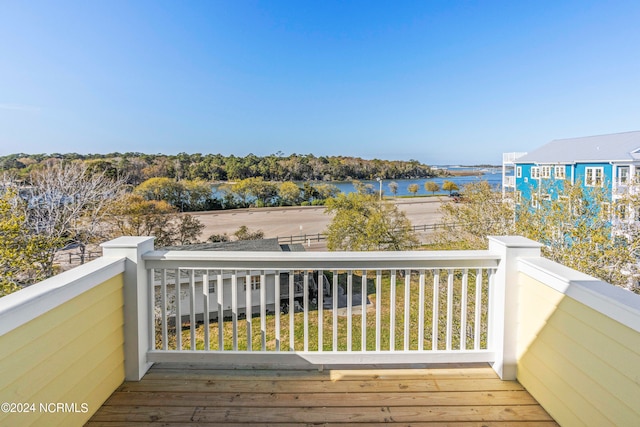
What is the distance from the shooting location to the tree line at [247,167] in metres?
16.3

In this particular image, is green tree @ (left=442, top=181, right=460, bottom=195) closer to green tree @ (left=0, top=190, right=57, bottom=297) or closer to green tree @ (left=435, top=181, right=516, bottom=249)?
green tree @ (left=435, top=181, right=516, bottom=249)

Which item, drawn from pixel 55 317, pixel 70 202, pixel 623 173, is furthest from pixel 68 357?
pixel 623 173

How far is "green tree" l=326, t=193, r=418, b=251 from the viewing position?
1537cm

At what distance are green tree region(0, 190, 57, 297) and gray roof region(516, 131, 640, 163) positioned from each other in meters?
19.5

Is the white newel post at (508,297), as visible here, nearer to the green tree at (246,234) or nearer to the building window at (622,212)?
the building window at (622,212)

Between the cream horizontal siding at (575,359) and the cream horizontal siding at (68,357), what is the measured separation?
2287 mm

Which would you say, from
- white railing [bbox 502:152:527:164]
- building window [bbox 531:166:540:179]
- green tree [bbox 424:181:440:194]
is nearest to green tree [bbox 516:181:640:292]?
building window [bbox 531:166:540:179]

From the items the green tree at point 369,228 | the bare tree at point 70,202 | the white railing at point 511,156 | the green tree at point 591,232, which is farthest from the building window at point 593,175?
the bare tree at point 70,202

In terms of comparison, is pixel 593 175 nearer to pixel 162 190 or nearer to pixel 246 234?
pixel 246 234

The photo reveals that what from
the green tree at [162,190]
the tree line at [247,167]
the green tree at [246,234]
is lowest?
the green tree at [246,234]

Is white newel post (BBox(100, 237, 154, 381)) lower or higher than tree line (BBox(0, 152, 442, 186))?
lower

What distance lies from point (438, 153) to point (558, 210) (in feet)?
43.0

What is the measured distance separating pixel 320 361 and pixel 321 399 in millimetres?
297

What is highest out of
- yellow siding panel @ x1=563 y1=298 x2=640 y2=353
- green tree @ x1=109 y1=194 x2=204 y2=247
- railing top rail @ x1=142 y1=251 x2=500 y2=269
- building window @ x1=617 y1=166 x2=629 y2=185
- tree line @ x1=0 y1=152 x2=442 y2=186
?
tree line @ x1=0 y1=152 x2=442 y2=186
